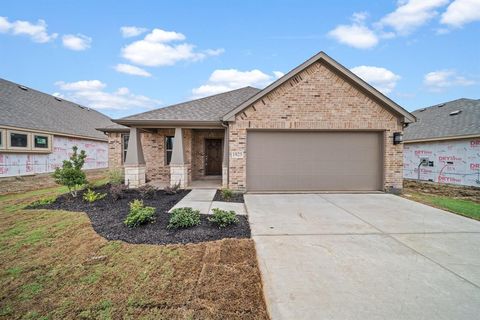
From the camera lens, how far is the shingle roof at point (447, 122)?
37.0ft

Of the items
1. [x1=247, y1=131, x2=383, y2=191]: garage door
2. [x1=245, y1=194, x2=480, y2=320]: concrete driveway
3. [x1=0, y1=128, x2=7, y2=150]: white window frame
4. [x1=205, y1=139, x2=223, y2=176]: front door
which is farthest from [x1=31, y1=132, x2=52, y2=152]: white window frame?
[x1=245, y1=194, x2=480, y2=320]: concrete driveway

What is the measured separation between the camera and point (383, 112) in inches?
331

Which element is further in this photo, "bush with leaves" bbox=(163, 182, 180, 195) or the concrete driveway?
"bush with leaves" bbox=(163, 182, 180, 195)

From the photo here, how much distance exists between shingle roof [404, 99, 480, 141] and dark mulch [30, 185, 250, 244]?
13220 mm

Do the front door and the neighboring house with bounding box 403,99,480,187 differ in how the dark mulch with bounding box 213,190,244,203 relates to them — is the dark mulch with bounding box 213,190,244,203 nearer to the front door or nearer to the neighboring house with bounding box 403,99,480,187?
the front door

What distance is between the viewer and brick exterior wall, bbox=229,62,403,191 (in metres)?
8.26

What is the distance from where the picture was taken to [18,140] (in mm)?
11703

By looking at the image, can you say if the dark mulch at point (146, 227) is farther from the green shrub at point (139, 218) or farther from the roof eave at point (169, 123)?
the roof eave at point (169, 123)

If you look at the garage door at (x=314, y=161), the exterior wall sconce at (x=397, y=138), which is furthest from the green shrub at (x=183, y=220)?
the exterior wall sconce at (x=397, y=138)

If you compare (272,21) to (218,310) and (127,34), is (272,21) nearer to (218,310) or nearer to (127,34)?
(127,34)

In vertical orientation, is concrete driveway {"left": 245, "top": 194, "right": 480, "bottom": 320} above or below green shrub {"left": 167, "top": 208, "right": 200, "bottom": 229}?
below

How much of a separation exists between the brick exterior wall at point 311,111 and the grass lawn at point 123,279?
16.2 ft

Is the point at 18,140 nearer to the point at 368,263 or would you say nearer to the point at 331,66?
the point at 331,66

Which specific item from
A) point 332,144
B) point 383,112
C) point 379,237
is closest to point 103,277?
point 379,237
